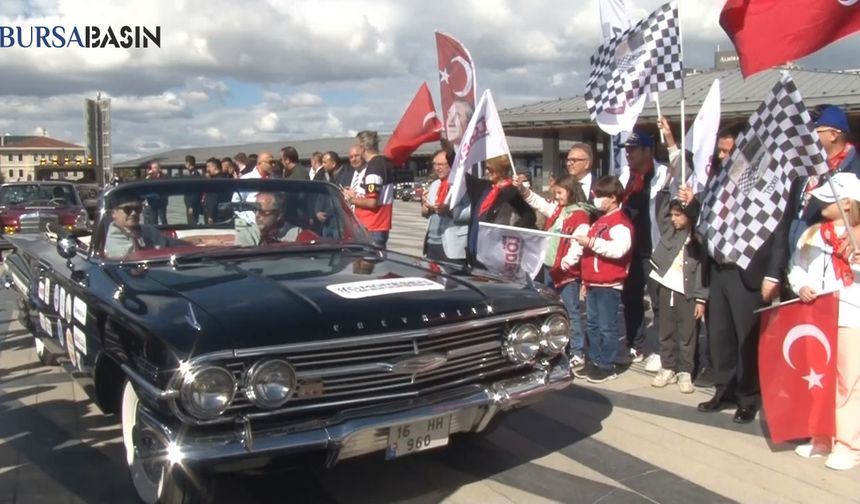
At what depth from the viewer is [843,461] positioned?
4301 millimetres

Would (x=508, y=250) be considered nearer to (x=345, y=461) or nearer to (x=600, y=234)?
(x=600, y=234)

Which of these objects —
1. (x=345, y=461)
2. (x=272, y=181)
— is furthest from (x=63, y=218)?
(x=345, y=461)

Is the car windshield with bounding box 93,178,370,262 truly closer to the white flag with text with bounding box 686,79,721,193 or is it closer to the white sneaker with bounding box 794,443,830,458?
the white flag with text with bounding box 686,79,721,193

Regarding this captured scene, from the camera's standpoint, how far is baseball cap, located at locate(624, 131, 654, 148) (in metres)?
6.59

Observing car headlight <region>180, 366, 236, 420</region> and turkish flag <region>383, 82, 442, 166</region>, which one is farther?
turkish flag <region>383, 82, 442, 166</region>

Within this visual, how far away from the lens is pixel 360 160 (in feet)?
27.7

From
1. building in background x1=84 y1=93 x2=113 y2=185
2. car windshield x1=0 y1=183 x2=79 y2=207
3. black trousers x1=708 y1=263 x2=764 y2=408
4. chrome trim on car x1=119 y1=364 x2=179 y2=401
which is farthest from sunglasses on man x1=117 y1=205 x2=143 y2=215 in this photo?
building in background x1=84 y1=93 x2=113 y2=185

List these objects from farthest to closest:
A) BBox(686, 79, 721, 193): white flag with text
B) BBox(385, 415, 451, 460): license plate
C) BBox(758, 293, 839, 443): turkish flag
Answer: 1. BBox(686, 79, 721, 193): white flag with text
2. BBox(758, 293, 839, 443): turkish flag
3. BBox(385, 415, 451, 460): license plate

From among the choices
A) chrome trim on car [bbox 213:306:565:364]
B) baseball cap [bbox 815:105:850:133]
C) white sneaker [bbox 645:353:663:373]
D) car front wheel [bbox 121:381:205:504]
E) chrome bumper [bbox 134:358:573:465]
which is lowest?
white sneaker [bbox 645:353:663:373]

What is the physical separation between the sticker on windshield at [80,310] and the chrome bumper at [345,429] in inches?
37.8

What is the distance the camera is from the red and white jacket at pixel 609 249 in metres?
5.77

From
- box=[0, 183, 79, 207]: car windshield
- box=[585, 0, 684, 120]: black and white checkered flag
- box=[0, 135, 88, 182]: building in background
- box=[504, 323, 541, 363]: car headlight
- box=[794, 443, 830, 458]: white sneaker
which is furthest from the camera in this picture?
box=[0, 135, 88, 182]: building in background

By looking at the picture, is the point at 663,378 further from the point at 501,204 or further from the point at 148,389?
the point at 148,389

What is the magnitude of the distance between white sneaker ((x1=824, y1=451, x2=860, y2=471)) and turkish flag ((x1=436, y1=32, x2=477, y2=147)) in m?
4.06
